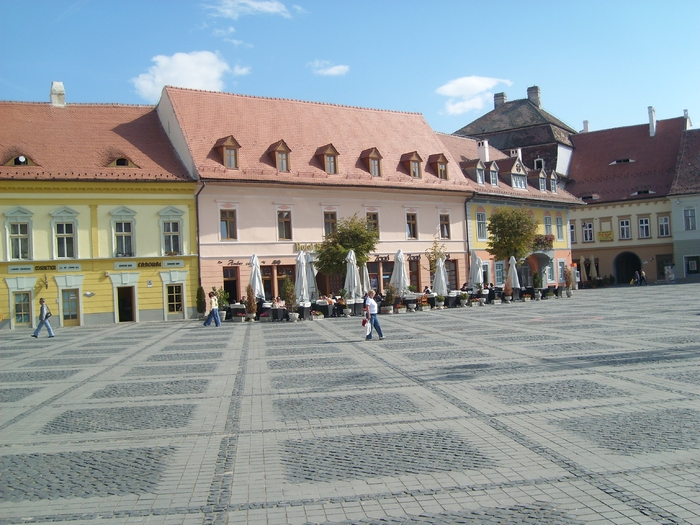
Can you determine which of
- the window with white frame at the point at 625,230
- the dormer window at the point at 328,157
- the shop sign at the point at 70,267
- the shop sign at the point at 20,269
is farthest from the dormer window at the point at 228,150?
the window with white frame at the point at 625,230

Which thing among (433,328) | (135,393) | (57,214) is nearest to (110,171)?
(57,214)

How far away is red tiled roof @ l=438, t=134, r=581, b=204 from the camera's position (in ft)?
156

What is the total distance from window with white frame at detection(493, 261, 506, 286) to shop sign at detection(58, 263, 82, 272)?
27159 mm

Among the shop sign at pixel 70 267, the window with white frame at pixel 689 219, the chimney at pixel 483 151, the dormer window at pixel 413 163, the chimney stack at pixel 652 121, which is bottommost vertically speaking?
the shop sign at pixel 70 267

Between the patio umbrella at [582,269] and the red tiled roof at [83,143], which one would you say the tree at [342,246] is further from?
the patio umbrella at [582,269]

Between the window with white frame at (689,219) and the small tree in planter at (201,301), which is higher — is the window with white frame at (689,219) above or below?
above

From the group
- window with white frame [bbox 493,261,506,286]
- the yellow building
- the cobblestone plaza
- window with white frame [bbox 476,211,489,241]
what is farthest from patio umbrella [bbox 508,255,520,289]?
the cobblestone plaza

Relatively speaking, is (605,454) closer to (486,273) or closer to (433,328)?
(433,328)

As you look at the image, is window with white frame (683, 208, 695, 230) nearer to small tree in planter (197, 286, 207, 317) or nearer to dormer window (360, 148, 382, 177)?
dormer window (360, 148, 382, 177)

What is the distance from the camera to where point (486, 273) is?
47.2 meters

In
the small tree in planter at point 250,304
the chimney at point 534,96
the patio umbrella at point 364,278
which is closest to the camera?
the small tree in planter at point 250,304

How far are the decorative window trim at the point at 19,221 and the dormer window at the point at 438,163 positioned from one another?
23852 millimetres

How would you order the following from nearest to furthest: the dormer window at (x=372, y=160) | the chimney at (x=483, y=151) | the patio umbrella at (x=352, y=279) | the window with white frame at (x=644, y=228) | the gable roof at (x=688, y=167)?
the patio umbrella at (x=352, y=279) < the dormer window at (x=372, y=160) < the chimney at (x=483, y=151) < the gable roof at (x=688, y=167) < the window with white frame at (x=644, y=228)

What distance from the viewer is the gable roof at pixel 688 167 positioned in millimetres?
57062
